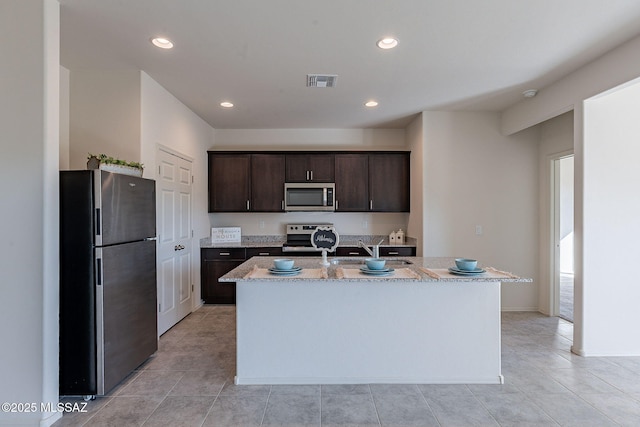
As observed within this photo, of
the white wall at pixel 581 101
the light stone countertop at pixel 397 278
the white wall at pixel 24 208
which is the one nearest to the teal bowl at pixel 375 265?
the light stone countertop at pixel 397 278

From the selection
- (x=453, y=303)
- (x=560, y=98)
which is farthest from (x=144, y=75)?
(x=560, y=98)

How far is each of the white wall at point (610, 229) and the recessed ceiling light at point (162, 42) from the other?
353 centimetres

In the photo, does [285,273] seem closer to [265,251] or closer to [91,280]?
[91,280]

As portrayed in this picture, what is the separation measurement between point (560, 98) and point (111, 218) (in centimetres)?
405

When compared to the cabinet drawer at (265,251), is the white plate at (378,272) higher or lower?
higher

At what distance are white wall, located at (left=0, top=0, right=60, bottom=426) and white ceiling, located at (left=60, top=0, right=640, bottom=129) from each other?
382 millimetres

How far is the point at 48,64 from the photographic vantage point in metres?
2.00

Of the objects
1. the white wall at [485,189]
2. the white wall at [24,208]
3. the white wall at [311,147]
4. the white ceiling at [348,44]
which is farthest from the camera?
the white wall at [311,147]

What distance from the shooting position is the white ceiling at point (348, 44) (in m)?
2.12

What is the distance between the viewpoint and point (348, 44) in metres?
2.58

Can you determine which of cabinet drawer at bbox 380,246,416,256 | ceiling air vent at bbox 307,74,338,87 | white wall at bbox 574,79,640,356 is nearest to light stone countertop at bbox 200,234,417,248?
cabinet drawer at bbox 380,246,416,256

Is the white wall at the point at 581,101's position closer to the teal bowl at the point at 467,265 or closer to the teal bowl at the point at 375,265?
the teal bowl at the point at 467,265

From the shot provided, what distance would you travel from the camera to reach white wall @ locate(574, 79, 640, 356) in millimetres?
2939

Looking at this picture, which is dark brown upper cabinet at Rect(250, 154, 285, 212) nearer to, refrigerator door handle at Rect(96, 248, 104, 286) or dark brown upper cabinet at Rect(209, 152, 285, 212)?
dark brown upper cabinet at Rect(209, 152, 285, 212)
